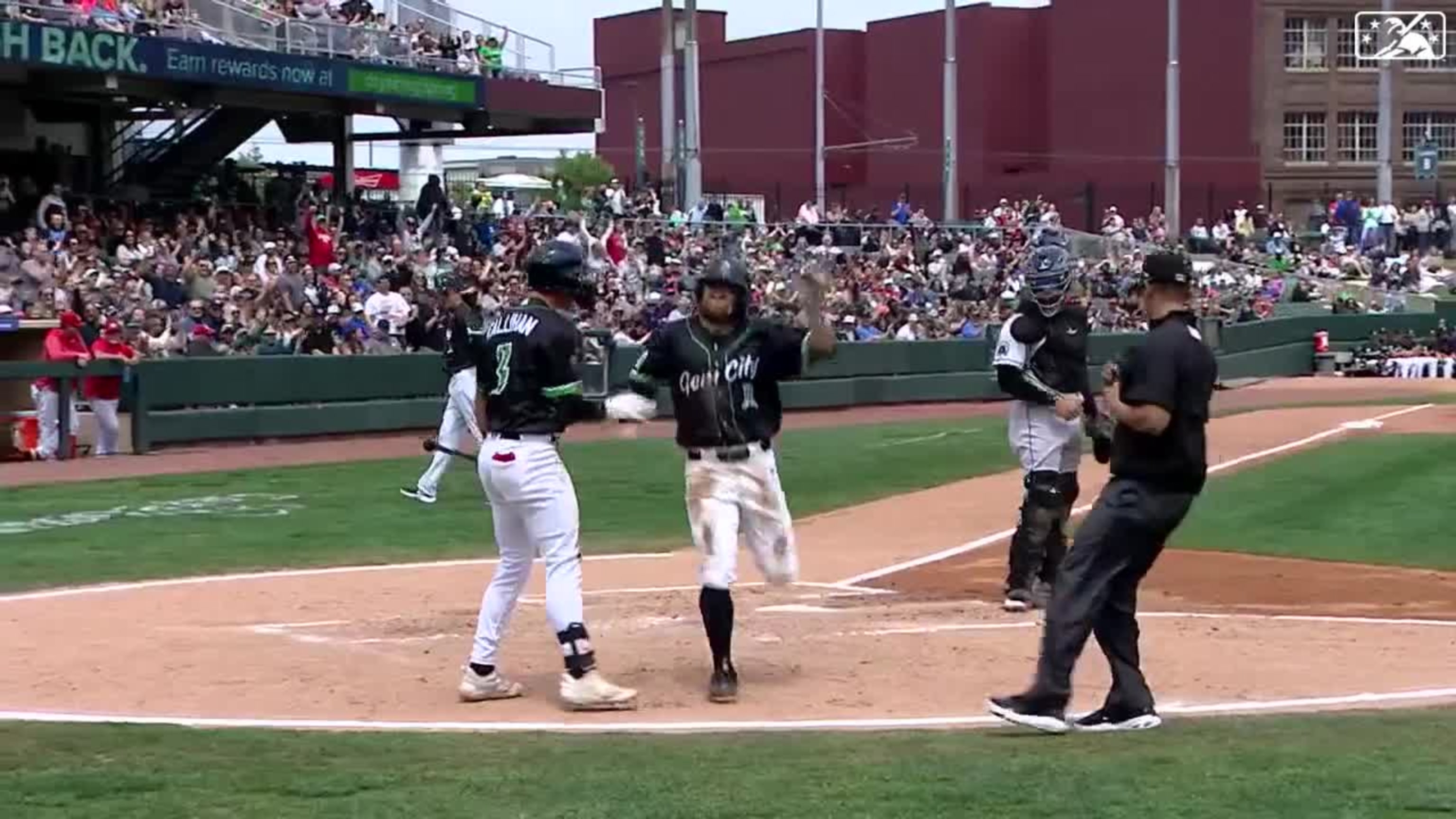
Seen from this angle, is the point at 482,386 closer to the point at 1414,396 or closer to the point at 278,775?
the point at 278,775

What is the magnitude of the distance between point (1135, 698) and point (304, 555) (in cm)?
790

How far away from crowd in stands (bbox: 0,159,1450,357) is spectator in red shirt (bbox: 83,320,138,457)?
0.68 m

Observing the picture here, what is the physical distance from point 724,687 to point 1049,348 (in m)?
3.34

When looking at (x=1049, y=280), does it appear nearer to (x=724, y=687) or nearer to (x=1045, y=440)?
(x=1045, y=440)

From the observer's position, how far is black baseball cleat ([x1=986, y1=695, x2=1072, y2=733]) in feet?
23.5

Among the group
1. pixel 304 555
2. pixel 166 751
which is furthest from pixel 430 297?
pixel 166 751

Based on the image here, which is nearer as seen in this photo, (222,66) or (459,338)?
(459,338)

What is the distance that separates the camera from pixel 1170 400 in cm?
705

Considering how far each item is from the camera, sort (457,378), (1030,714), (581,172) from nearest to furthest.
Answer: (1030,714) < (457,378) < (581,172)

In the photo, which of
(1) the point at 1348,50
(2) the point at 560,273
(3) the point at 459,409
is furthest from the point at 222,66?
(1) the point at 1348,50

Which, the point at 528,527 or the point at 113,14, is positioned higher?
the point at 113,14

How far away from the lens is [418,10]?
122 feet

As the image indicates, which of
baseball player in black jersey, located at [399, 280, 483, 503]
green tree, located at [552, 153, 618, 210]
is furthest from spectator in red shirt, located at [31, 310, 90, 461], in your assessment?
green tree, located at [552, 153, 618, 210]

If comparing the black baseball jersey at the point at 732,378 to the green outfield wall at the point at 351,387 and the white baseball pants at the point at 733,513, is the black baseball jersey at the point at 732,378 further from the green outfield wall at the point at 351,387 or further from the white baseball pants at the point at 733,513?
the green outfield wall at the point at 351,387
